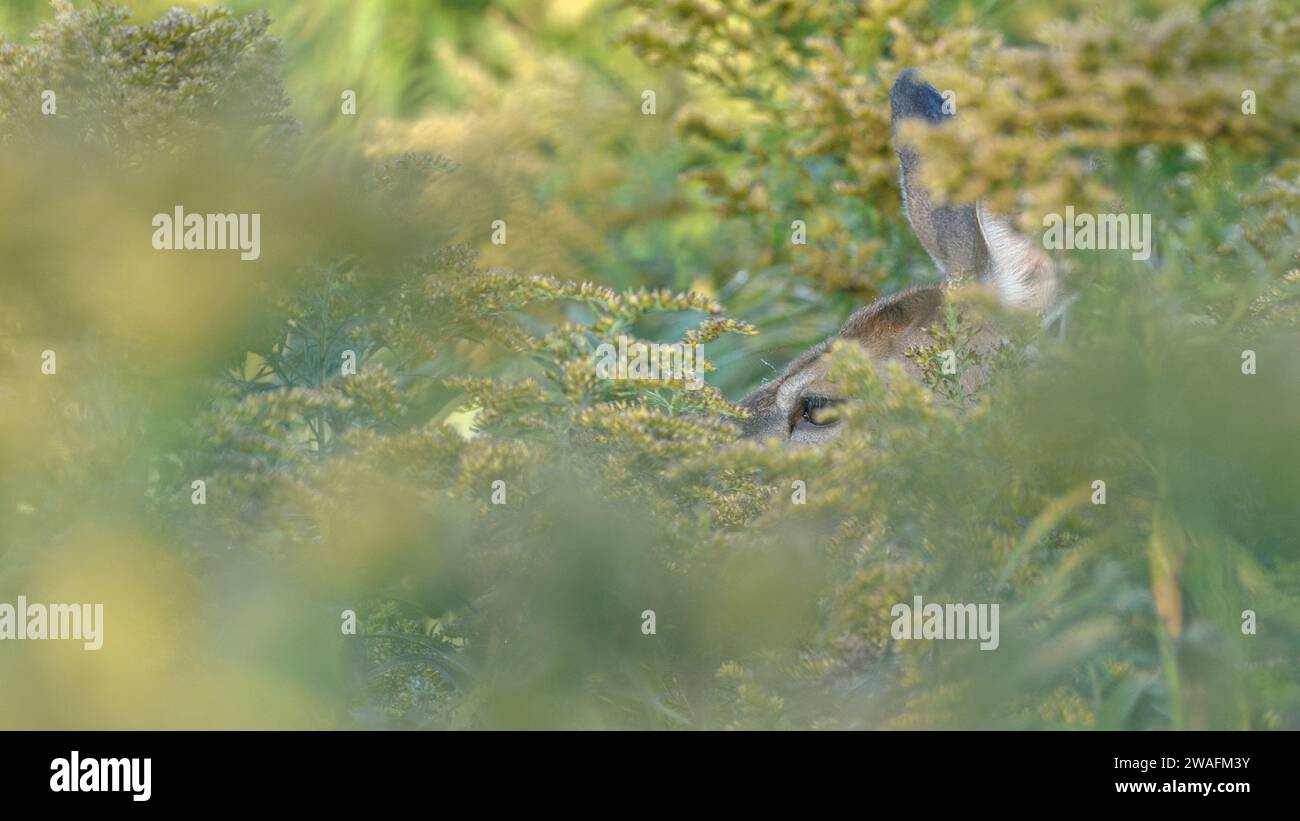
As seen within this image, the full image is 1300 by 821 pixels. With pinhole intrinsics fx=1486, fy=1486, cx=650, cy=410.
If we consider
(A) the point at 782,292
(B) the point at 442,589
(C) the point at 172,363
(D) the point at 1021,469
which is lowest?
(B) the point at 442,589

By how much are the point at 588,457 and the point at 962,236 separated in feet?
3.30

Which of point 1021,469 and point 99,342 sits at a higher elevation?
point 99,342

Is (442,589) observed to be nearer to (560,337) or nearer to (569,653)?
(569,653)

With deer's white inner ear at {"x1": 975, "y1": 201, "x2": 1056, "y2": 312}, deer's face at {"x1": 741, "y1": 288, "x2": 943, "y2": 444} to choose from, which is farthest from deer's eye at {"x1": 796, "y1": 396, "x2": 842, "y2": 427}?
deer's white inner ear at {"x1": 975, "y1": 201, "x2": 1056, "y2": 312}

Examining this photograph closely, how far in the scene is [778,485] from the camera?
260 cm

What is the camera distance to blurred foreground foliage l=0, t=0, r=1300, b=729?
70.0 inches

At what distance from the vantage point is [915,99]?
2.84m

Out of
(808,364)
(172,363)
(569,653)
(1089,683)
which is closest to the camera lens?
(1089,683)

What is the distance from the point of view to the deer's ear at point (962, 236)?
8.45ft

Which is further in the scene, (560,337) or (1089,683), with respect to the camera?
(560,337)

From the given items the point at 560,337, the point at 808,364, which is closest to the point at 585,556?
the point at 560,337

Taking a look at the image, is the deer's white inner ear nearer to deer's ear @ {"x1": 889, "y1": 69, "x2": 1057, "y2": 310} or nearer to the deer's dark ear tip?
deer's ear @ {"x1": 889, "y1": 69, "x2": 1057, "y2": 310}

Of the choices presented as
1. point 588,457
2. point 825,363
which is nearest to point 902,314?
point 825,363

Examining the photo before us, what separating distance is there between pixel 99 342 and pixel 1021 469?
1365mm
